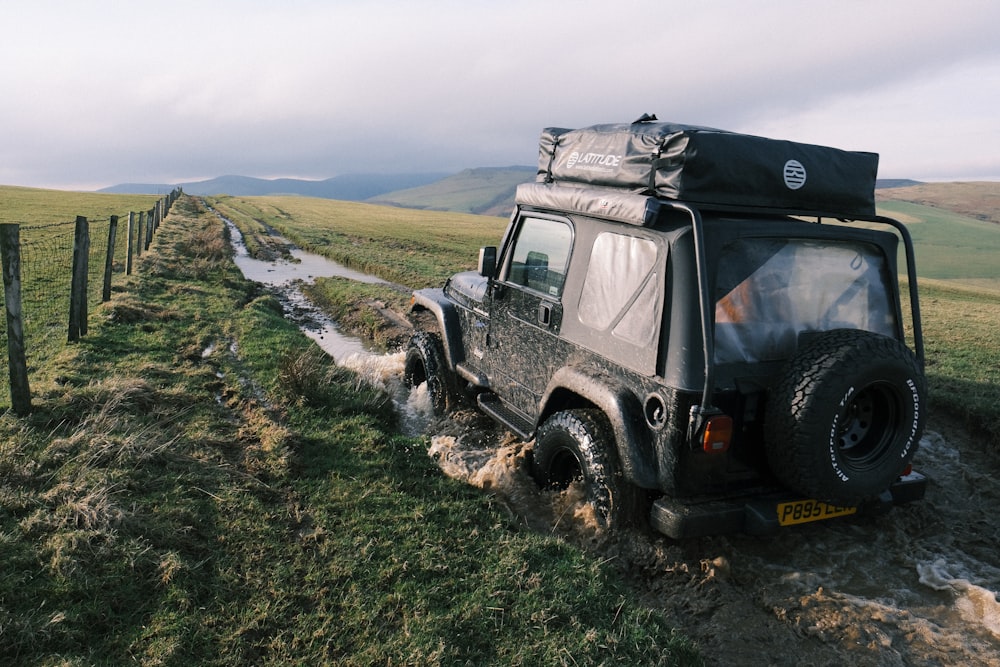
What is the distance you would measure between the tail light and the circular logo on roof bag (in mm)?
1530

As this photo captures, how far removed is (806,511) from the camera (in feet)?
12.0

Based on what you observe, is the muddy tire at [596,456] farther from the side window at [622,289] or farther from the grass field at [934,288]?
the grass field at [934,288]

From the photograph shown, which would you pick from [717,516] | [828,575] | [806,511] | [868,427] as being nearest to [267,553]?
[717,516]

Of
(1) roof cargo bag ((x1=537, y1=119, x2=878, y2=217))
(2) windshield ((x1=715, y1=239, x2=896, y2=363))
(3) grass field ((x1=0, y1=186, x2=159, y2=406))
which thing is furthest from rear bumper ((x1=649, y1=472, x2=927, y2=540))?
(3) grass field ((x1=0, y1=186, x2=159, y2=406))

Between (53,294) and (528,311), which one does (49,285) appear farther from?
(528,311)

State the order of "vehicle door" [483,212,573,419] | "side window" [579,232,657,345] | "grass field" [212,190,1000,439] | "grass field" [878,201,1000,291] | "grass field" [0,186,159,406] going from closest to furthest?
1. "side window" [579,232,657,345]
2. "vehicle door" [483,212,573,419]
3. "grass field" [212,190,1000,439]
4. "grass field" [0,186,159,406]
5. "grass field" [878,201,1000,291]

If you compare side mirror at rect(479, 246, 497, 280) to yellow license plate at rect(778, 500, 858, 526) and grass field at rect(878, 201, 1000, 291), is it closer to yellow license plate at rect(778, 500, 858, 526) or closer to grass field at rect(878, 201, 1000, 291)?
yellow license plate at rect(778, 500, 858, 526)

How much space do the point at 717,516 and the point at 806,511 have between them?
0.54 meters

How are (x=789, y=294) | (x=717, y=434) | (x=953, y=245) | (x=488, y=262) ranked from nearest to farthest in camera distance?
(x=717, y=434), (x=789, y=294), (x=488, y=262), (x=953, y=245)

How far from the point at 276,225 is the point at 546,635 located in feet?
116

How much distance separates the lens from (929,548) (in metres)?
4.13

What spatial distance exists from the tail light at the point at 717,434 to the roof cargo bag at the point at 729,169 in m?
1.25

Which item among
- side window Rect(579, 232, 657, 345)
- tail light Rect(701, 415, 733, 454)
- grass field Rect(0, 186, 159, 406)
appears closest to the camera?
tail light Rect(701, 415, 733, 454)

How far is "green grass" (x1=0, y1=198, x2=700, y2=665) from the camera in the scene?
306 centimetres
